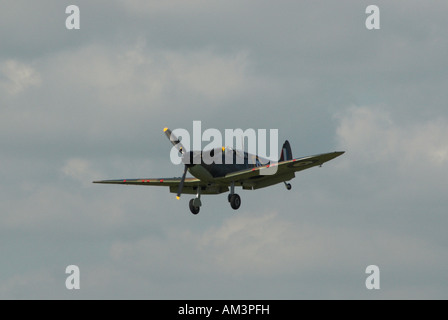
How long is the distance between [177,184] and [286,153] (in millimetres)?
8074

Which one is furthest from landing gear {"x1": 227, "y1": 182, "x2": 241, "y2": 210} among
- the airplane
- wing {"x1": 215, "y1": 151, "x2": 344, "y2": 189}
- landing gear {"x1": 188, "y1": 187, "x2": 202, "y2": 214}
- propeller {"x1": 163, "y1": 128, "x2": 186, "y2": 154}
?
propeller {"x1": 163, "y1": 128, "x2": 186, "y2": 154}

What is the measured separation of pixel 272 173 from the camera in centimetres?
4656

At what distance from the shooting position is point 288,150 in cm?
5131

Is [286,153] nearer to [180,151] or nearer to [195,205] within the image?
[195,205]

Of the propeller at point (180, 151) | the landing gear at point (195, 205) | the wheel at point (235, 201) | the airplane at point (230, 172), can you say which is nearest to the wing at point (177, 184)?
the airplane at point (230, 172)

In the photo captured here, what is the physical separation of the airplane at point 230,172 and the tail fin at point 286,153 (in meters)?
2.40

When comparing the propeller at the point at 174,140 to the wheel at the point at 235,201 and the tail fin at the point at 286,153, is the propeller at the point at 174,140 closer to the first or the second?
the wheel at the point at 235,201

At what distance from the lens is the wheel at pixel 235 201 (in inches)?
1802

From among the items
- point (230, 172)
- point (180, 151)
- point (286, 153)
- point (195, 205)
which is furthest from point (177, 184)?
point (286, 153)
